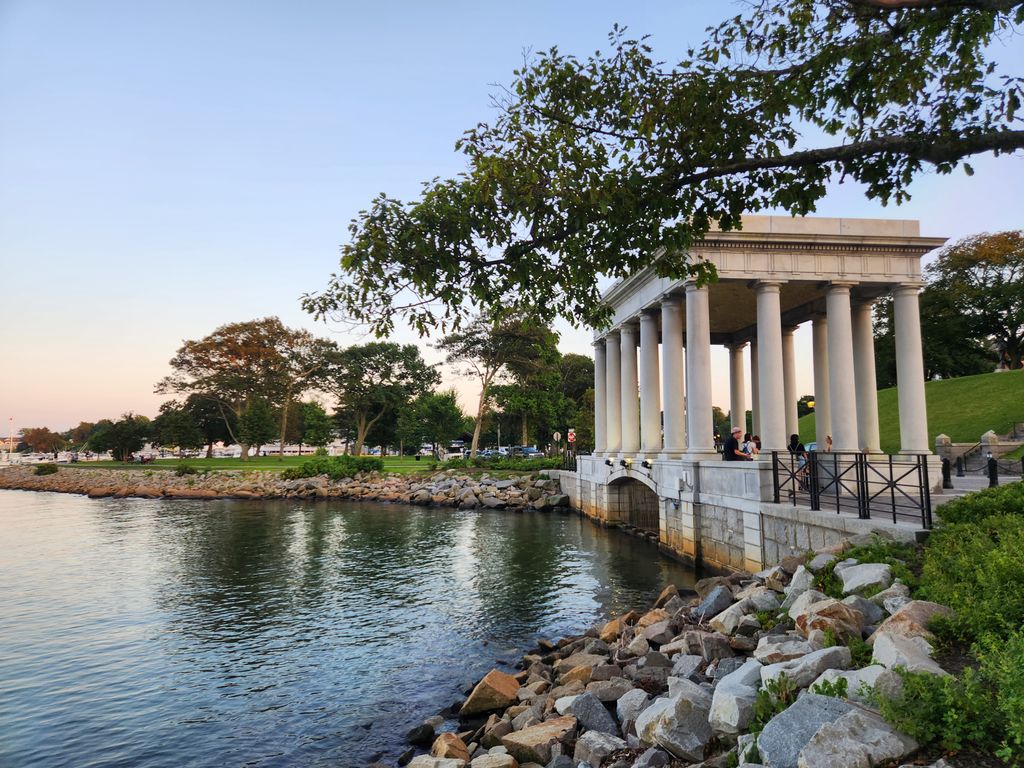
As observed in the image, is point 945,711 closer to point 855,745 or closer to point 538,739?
point 855,745

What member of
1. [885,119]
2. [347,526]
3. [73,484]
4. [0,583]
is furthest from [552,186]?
[73,484]

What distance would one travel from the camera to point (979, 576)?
6.22 meters

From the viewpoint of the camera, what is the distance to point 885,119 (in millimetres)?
9625

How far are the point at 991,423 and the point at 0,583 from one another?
41874 mm

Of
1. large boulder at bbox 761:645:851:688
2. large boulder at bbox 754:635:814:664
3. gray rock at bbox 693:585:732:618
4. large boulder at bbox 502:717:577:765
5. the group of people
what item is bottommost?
large boulder at bbox 502:717:577:765

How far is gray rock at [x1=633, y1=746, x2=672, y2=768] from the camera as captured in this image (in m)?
5.73

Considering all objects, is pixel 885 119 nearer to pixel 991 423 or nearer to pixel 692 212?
pixel 692 212

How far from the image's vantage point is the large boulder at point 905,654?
5102mm

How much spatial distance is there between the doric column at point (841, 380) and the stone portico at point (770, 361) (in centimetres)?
4

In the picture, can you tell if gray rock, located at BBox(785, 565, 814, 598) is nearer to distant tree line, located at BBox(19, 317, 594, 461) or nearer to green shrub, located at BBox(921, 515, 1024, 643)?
green shrub, located at BBox(921, 515, 1024, 643)

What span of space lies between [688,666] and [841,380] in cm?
1522

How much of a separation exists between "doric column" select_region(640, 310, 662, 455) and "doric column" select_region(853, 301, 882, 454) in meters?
7.49

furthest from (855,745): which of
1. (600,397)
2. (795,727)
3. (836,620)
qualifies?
(600,397)

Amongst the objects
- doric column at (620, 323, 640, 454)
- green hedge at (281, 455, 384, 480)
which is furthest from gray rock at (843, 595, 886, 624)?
green hedge at (281, 455, 384, 480)
